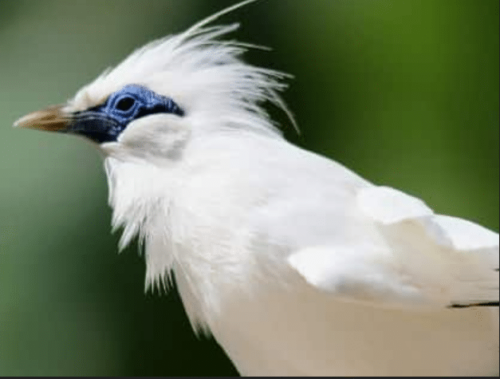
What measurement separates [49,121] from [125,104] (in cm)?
11

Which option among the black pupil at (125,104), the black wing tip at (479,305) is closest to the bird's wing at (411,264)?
the black wing tip at (479,305)

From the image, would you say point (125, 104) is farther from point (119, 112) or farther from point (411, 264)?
point (411, 264)

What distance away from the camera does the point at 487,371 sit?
1460mm

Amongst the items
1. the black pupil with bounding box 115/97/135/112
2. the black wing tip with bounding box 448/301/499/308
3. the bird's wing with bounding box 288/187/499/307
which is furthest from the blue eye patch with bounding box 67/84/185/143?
the black wing tip with bounding box 448/301/499/308

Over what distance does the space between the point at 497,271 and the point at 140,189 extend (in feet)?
1.47

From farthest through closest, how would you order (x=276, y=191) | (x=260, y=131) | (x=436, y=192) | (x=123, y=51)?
(x=123, y=51)
(x=436, y=192)
(x=260, y=131)
(x=276, y=191)

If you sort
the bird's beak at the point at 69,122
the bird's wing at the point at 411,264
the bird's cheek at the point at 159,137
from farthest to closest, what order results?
the bird's beak at the point at 69,122 < the bird's cheek at the point at 159,137 < the bird's wing at the point at 411,264

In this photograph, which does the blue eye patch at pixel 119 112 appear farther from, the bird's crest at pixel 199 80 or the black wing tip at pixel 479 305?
the black wing tip at pixel 479 305

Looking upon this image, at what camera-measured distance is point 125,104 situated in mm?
1678

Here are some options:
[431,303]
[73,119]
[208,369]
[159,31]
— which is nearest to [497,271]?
[431,303]

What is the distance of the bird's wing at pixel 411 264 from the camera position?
4.47 feet

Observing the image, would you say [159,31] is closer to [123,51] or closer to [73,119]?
[123,51]

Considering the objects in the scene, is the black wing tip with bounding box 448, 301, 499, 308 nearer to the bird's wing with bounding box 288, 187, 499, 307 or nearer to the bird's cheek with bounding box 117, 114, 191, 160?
the bird's wing with bounding box 288, 187, 499, 307

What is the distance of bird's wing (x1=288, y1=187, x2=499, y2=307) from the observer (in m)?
1.36
